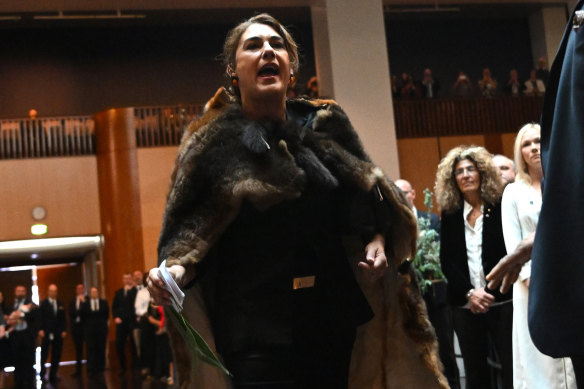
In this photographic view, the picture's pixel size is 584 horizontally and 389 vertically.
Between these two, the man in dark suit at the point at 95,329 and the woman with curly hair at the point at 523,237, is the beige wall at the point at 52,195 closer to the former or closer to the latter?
the man in dark suit at the point at 95,329

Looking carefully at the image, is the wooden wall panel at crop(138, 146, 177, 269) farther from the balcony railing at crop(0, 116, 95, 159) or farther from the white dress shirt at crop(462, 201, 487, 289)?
the white dress shirt at crop(462, 201, 487, 289)

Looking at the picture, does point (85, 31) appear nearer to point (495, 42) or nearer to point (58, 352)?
point (58, 352)

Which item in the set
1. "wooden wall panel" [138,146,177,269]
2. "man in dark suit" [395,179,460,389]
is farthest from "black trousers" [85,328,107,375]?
"man in dark suit" [395,179,460,389]

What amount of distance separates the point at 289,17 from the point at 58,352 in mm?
8557

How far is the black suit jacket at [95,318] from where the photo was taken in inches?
561

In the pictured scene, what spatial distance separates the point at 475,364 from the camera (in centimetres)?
493

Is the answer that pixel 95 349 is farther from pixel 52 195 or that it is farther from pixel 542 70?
pixel 542 70

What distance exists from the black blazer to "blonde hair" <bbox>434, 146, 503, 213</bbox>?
0.06 meters

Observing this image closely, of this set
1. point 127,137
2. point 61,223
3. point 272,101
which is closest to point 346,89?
point 127,137

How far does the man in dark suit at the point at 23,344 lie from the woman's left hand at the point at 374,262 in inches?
423

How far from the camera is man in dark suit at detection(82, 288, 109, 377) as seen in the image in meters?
14.2

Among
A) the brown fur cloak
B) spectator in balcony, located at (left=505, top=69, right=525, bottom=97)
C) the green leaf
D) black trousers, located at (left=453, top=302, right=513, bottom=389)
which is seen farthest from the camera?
spectator in balcony, located at (left=505, top=69, right=525, bottom=97)

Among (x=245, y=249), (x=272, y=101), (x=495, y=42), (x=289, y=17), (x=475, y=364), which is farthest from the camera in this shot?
(x=495, y=42)

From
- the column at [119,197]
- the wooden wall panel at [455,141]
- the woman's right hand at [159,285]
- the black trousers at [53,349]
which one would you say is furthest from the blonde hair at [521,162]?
the wooden wall panel at [455,141]
